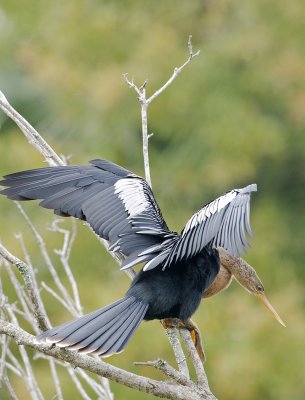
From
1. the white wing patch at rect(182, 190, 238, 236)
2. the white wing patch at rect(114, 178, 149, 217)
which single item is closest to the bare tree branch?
the white wing patch at rect(182, 190, 238, 236)

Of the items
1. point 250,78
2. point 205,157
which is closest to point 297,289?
point 205,157

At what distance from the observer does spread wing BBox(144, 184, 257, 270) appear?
9.41 ft

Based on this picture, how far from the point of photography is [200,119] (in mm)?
11242

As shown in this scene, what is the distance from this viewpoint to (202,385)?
8.81 ft

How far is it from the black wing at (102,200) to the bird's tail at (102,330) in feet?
0.68

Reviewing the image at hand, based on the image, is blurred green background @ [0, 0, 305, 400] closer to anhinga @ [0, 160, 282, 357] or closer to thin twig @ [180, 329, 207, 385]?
anhinga @ [0, 160, 282, 357]

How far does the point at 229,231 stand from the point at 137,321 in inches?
14.9

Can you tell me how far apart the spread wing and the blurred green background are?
6.13 meters

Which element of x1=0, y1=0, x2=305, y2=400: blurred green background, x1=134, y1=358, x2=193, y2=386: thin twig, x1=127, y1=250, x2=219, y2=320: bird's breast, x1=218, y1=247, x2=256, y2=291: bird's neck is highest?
x1=0, y1=0, x2=305, y2=400: blurred green background

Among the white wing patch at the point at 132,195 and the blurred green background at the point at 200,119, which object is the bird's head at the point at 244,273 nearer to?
the white wing patch at the point at 132,195

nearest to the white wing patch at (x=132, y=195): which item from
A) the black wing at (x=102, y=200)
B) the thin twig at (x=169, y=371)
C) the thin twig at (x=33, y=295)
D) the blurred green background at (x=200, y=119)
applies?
the black wing at (x=102, y=200)

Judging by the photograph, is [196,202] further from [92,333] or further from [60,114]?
[92,333]

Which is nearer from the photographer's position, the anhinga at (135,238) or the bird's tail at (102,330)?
the bird's tail at (102,330)

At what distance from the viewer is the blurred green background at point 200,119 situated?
938cm
